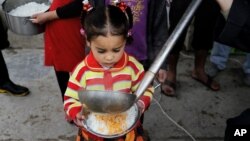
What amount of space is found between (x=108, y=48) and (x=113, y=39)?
A: 5cm

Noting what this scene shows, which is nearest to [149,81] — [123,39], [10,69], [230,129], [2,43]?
[123,39]

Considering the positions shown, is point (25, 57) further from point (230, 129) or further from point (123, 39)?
point (230, 129)

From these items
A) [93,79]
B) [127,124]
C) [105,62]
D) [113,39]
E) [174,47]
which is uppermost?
[113,39]

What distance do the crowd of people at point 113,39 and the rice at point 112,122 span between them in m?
0.05

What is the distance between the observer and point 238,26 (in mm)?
1689

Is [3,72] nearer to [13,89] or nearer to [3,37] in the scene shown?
[13,89]

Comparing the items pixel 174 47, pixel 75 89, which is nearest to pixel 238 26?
pixel 75 89

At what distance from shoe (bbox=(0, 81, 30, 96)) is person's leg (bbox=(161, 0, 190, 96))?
3.77ft

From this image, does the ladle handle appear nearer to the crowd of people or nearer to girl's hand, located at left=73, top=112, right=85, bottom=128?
the crowd of people

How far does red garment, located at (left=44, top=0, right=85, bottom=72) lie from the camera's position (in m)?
2.27

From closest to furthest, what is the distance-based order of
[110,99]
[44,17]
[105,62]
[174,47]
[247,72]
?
[110,99] → [105,62] → [44,17] → [174,47] → [247,72]

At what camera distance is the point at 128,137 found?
6.22 feet

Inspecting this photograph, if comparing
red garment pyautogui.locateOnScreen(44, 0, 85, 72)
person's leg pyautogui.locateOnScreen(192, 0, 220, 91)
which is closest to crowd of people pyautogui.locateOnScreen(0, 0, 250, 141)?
red garment pyautogui.locateOnScreen(44, 0, 85, 72)

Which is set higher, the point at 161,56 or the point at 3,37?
the point at 161,56
